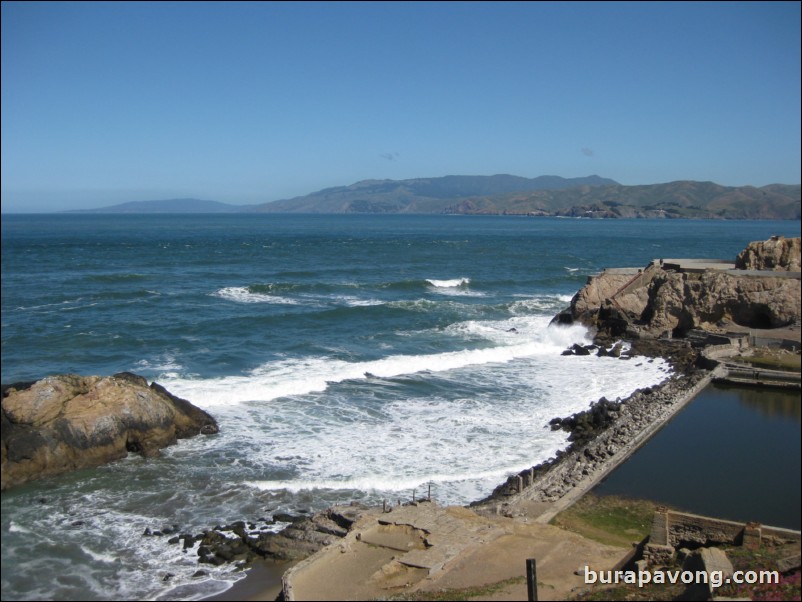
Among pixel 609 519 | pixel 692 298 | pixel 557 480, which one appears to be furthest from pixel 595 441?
pixel 692 298

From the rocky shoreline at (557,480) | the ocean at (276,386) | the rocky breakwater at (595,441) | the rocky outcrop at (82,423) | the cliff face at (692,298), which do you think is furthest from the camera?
the cliff face at (692,298)

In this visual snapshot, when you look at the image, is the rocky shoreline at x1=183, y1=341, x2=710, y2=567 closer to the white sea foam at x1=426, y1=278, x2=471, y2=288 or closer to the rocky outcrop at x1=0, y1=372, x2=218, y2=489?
the rocky outcrop at x1=0, y1=372, x2=218, y2=489

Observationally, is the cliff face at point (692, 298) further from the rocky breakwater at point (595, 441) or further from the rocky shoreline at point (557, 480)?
the rocky shoreline at point (557, 480)

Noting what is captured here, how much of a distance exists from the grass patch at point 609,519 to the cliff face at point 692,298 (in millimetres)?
5698

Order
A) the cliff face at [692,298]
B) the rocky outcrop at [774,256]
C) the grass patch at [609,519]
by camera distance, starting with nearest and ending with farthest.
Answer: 1. the grass patch at [609,519]
2. the cliff face at [692,298]
3. the rocky outcrop at [774,256]

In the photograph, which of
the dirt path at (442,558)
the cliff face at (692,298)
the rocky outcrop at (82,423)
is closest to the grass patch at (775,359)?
the cliff face at (692,298)

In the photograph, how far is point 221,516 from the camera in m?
16.6

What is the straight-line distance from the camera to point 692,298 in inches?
1225

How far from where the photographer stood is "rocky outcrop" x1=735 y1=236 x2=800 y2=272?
18.2 m

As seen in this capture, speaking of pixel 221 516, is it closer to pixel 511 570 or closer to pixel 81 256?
pixel 511 570

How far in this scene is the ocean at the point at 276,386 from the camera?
49.5ft

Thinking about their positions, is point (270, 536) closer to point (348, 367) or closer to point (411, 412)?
point (411, 412)

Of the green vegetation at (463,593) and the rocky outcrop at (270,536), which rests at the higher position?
the green vegetation at (463,593)

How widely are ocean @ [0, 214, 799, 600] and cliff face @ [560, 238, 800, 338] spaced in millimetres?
2429
